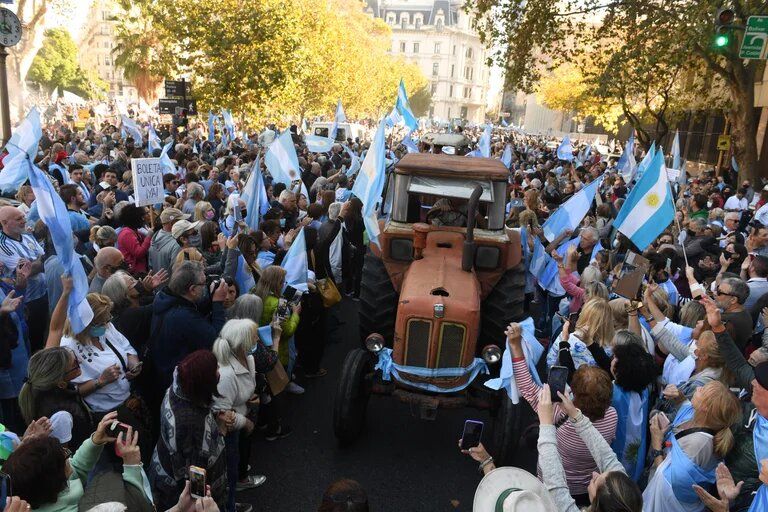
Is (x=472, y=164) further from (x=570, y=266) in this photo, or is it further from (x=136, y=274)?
(x=136, y=274)

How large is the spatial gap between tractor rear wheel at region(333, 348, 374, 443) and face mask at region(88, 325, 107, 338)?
6.11 ft

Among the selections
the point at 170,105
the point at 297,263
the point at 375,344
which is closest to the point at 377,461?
the point at 375,344

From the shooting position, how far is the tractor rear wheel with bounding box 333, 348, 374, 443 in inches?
181

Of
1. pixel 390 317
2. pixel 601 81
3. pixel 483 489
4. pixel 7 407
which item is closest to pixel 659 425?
pixel 483 489

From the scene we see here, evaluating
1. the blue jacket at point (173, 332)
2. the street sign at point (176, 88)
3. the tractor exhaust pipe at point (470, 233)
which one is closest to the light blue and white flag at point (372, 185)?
the tractor exhaust pipe at point (470, 233)

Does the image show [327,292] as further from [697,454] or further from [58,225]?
[697,454]

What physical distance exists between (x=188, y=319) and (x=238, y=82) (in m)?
15.4

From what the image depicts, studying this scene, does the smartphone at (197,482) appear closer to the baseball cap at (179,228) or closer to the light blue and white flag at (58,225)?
the light blue and white flag at (58,225)

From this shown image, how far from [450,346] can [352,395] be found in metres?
0.93

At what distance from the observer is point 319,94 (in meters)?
29.6

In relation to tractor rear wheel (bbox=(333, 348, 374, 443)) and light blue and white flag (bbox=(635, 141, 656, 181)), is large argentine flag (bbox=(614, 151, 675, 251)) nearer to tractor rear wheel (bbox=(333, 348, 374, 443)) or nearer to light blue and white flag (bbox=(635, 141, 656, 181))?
light blue and white flag (bbox=(635, 141, 656, 181))

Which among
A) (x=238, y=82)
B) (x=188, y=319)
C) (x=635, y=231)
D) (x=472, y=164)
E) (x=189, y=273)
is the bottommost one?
(x=188, y=319)

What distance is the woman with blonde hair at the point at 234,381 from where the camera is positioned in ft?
11.7

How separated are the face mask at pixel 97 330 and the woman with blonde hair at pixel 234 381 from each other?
0.75 meters
